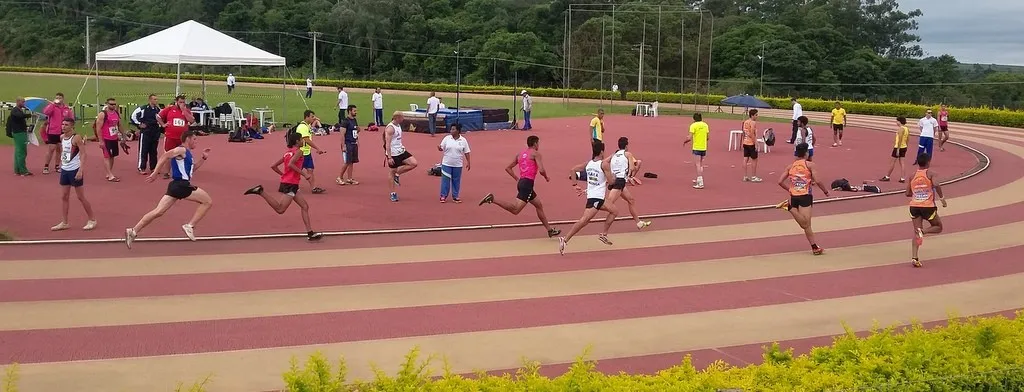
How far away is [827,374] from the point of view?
242 inches

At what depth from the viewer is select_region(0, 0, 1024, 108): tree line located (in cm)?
6856

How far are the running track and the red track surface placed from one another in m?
1.54

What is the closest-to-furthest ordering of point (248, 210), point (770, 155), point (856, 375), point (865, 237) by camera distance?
point (856, 375) < point (865, 237) < point (248, 210) < point (770, 155)

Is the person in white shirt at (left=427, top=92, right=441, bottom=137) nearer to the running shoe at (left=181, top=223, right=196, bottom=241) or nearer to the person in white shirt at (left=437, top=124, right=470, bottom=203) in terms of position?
the person in white shirt at (left=437, top=124, right=470, bottom=203)

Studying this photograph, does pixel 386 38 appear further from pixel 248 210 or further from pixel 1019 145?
pixel 248 210

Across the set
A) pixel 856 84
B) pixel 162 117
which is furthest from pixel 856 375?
pixel 856 84

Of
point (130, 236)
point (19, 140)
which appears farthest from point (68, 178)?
point (19, 140)

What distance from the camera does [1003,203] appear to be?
18500mm

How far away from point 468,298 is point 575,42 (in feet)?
203

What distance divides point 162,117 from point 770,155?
17.8 metres

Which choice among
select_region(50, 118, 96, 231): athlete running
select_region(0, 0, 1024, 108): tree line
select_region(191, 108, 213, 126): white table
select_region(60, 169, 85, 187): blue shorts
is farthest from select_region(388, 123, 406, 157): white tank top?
select_region(0, 0, 1024, 108): tree line

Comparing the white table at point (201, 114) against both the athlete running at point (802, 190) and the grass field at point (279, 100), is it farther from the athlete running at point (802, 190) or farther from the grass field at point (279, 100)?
the athlete running at point (802, 190)

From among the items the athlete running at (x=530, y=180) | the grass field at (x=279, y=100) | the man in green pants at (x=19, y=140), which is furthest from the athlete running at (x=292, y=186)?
the grass field at (x=279, y=100)

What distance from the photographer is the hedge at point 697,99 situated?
48.5 m
